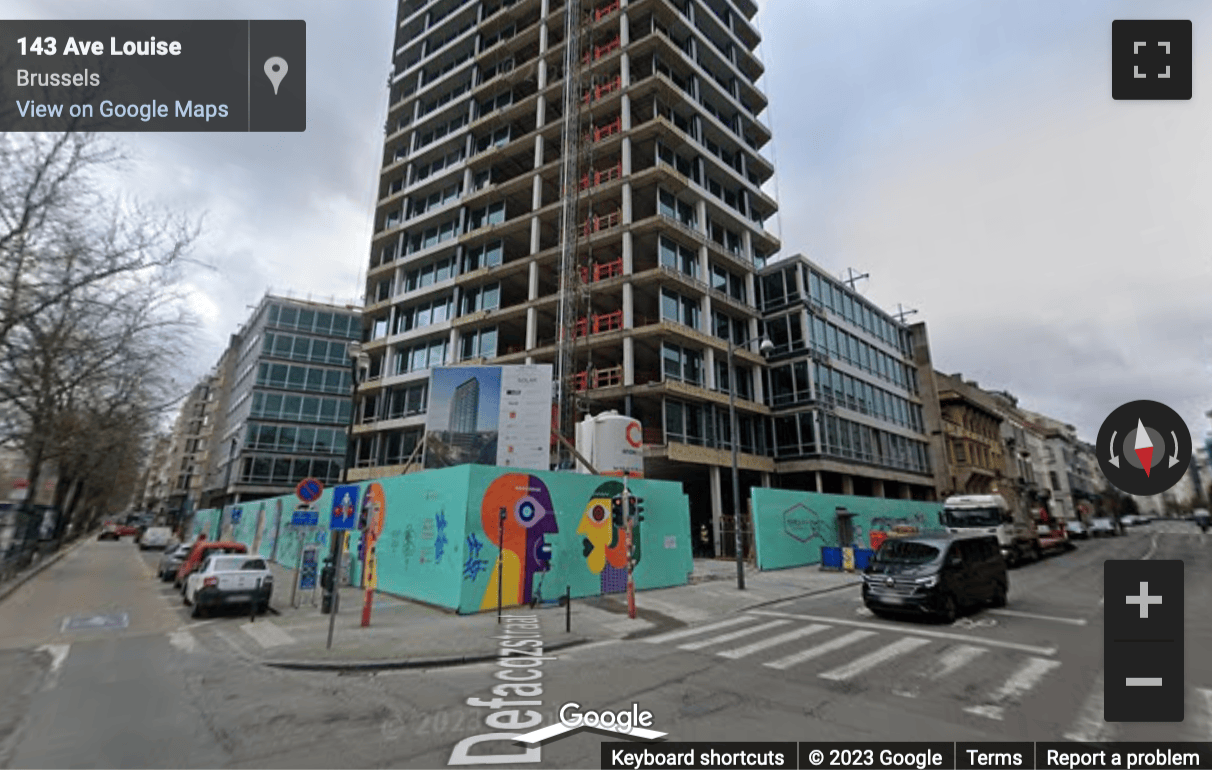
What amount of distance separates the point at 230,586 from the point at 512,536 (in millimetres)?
6798

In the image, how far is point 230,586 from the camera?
12852mm

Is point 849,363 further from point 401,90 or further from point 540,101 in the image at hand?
point 401,90

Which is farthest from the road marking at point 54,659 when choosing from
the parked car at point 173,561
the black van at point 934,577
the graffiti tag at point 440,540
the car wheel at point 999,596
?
the car wheel at point 999,596

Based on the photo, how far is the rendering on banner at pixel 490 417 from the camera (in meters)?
19.0

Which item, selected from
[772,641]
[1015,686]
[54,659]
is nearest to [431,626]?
[54,659]

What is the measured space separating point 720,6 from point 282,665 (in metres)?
49.9

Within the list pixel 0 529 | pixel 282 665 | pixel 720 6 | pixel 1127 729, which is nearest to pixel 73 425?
pixel 0 529

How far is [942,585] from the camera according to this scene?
11.2 m

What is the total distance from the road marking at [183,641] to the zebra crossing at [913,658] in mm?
8294

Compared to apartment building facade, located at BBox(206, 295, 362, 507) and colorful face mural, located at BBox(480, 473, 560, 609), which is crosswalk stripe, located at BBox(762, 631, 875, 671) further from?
apartment building facade, located at BBox(206, 295, 362, 507)

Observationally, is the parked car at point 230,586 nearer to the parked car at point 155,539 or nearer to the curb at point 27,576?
the curb at point 27,576

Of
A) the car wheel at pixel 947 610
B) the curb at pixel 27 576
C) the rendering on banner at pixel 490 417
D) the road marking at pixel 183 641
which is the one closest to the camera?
the road marking at pixel 183 641

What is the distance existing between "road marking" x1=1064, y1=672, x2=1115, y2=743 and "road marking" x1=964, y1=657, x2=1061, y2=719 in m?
0.60

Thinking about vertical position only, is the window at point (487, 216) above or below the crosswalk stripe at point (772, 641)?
above
